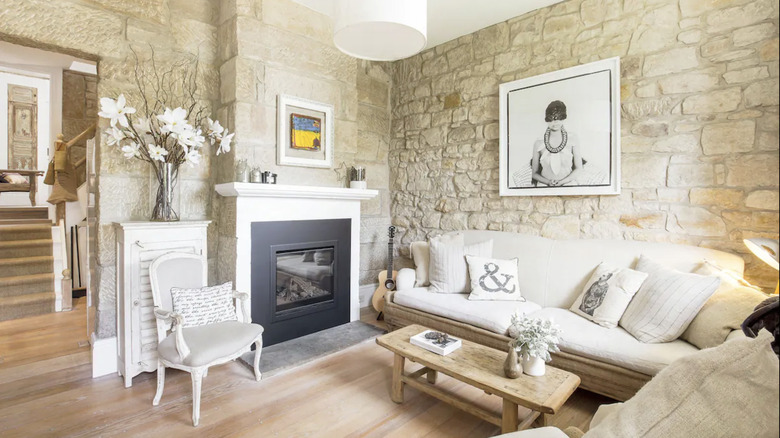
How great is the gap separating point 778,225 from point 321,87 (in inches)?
138

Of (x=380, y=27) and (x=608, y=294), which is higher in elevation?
(x=380, y=27)

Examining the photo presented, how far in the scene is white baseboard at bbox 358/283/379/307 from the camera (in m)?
4.41

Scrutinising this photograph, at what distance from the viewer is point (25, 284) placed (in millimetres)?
3984

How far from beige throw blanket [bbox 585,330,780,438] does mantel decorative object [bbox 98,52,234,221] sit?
2924 millimetres

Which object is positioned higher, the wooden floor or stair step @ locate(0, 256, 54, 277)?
stair step @ locate(0, 256, 54, 277)

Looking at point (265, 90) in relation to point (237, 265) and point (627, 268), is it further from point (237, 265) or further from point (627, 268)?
point (627, 268)

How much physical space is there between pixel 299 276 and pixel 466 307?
59.5 inches

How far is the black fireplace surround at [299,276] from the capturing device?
3160 millimetres

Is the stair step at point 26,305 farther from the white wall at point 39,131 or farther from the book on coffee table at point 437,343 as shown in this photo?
the book on coffee table at point 437,343

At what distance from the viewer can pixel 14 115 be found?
687 centimetres

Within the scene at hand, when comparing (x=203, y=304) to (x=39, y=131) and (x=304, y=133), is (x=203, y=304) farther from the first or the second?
(x=39, y=131)

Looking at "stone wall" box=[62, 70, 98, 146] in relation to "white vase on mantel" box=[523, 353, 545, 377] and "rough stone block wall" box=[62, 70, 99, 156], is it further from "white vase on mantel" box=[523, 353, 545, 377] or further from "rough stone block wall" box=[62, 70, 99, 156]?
"white vase on mantel" box=[523, 353, 545, 377]

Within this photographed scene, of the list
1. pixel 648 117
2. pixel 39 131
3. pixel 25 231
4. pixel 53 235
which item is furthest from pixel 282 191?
pixel 39 131

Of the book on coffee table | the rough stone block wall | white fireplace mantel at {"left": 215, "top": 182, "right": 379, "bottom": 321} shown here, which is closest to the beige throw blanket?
the book on coffee table
